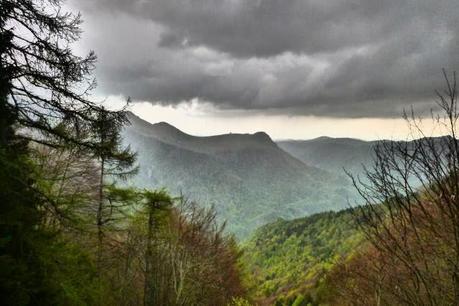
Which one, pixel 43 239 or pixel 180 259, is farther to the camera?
pixel 180 259

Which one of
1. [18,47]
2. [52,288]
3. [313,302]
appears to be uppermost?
[18,47]

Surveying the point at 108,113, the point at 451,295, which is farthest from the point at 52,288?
the point at 451,295

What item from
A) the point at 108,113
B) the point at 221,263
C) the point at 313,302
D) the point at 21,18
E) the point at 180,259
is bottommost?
the point at 313,302

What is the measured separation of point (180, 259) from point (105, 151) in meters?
14.6

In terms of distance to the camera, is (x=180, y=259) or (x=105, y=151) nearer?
(x=105, y=151)

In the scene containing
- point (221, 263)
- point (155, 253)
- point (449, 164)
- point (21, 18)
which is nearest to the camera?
point (449, 164)

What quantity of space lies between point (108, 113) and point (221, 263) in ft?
91.2

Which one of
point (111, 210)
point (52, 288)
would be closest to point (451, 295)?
point (52, 288)

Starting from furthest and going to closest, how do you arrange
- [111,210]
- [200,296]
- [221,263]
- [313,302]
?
[313,302]
[221,263]
[200,296]
[111,210]

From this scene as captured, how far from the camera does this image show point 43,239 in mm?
9641

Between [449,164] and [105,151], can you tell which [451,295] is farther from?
[105,151]

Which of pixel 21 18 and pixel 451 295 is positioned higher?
pixel 21 18

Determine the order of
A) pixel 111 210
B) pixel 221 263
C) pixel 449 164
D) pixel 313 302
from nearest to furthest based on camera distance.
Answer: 1. pixel 449 164
2. pixel 111 210
3. pixel 221 263
4. pixel 313 302

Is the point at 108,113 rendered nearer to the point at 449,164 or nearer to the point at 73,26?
the point at 73,26
